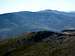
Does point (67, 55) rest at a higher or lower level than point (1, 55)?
higher

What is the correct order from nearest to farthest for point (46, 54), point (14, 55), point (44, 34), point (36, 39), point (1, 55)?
point (46, 54)
point (14, 55)
point (1, 55)
point (36, 39)
point (44, 34)

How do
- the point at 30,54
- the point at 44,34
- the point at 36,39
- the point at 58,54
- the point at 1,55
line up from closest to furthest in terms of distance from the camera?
1. the point at 58,54
2. the point at 30,54
3. the point at 1,55
4. the point at 36,39
5. the point at 44,34

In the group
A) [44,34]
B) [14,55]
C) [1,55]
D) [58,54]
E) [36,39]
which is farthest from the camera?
[44,34]

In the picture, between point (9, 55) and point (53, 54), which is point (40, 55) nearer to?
point (53, 54)

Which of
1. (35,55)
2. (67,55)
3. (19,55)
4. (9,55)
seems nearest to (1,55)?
(9,55)

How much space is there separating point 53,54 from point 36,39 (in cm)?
4984

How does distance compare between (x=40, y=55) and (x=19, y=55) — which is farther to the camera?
(x=19, y=55)

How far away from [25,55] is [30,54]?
2.35m

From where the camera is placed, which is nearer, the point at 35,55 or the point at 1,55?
the point at 35,55

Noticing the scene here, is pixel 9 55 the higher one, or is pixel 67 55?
pixel 67 55

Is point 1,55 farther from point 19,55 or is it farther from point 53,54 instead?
point 53,54

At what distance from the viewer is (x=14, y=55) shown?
84.1 metres

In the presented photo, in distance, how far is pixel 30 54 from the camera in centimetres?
7644

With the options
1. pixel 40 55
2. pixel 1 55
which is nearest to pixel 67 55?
pixel 40 55
